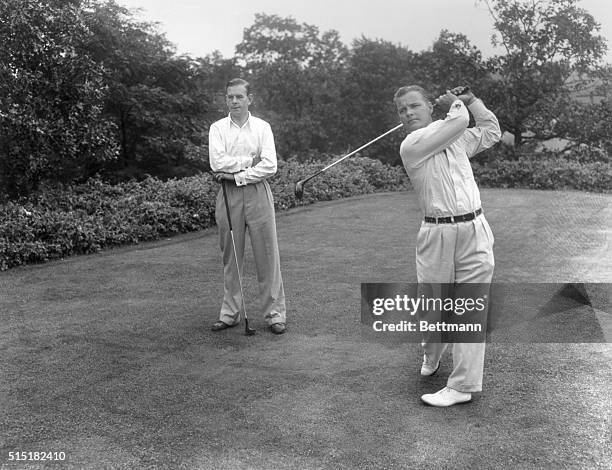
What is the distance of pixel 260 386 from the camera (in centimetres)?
412

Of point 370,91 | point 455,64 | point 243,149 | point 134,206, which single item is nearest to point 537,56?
point 455,64

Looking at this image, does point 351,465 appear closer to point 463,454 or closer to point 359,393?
point 463,454

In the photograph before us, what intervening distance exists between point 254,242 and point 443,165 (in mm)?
1977

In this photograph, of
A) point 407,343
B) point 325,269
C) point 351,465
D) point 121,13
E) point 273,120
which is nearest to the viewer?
point 351,465

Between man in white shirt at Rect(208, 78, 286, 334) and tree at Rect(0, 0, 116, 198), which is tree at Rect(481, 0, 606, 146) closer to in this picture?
tree at Rect(0, 0, 116, 198)

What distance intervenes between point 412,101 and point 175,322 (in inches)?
115

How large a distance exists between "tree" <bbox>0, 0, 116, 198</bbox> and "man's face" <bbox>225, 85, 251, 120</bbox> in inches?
215

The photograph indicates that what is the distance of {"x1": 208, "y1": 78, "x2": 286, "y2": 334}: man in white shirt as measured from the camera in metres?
5.07

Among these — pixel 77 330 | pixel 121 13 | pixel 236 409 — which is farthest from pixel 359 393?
pixel 121 13

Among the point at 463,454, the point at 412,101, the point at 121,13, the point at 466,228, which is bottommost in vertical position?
the point at 463,454

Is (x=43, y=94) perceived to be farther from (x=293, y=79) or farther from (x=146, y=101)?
(x=293, y=79)

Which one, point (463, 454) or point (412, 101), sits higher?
point (412, 101)

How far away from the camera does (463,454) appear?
10.4 ft

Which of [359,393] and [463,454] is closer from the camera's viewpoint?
[463,454]
